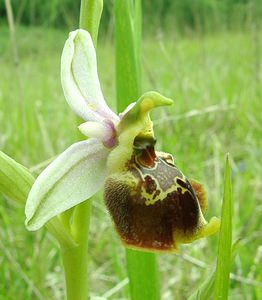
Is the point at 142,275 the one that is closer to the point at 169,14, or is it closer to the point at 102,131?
the point at 102,131

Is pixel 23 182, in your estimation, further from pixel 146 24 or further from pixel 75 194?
pixel 146 24

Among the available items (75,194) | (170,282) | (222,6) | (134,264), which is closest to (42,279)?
(170,282)

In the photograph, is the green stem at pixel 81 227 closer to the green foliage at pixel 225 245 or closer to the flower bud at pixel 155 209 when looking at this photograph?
the flower bud at pixel 155 209

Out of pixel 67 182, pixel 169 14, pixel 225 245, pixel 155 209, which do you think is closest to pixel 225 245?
pixel 225 245

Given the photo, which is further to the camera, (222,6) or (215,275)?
(222,6)

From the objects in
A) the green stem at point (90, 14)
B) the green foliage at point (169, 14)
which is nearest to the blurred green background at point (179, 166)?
the green stem at point (90, 14)

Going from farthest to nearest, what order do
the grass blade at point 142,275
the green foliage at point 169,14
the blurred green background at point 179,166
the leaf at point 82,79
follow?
1. the green foliage at point 169,14
2. the blurred green background at point 179,166
3. the grass blade at point 142,275
4. the leaf at point 82,79

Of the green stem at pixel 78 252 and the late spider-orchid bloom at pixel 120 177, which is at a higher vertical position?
the late spider-orchid bloom at pixel 120 177
